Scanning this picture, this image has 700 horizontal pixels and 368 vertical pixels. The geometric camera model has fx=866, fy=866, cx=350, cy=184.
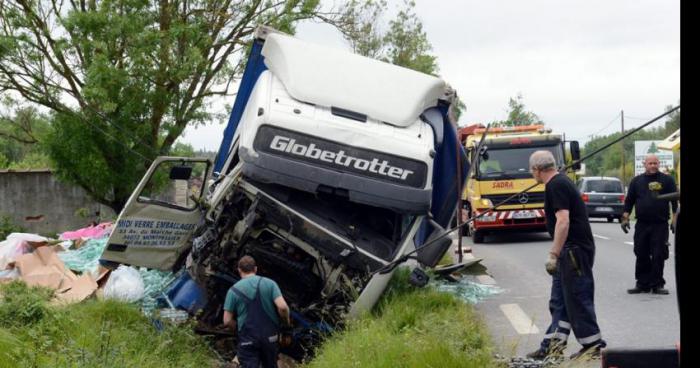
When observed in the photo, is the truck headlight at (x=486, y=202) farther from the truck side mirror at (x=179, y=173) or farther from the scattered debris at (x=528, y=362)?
the scattered debris at (x=528, y=362)

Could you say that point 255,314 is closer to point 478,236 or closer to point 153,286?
point 153,286

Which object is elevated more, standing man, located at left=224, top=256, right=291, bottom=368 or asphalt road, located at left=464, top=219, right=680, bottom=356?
standing man, located at left=224, top=256, right=291, bottom=368

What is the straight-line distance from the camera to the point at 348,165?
7941 mm

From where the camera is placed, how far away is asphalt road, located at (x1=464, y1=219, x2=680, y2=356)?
293 inches

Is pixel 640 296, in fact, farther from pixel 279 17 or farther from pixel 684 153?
pixel 279 17

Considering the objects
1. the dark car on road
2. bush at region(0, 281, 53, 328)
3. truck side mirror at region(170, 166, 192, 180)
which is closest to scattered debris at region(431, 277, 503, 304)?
truck side mirror at region(170, 166, 192, 180)

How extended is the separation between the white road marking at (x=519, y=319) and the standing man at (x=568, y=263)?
98 centimetres

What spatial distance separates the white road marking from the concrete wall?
A: 54.3ft

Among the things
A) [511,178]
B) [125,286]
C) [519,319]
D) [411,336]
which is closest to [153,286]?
[125,286]

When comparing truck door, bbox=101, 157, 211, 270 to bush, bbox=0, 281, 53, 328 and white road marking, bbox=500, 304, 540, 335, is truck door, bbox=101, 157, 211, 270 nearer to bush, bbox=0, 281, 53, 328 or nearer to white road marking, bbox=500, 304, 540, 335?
bush, bbox=0, 281, 53, 328

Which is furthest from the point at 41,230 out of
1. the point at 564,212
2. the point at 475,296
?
the point at 564,212

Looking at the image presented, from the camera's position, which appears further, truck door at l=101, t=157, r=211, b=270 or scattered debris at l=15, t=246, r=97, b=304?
scattered debris at l=15, t=246, r=97, b=304

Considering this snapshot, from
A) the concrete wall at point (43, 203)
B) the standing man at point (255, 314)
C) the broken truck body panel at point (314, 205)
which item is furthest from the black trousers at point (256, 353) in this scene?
the concrete wall at point (43, 203)

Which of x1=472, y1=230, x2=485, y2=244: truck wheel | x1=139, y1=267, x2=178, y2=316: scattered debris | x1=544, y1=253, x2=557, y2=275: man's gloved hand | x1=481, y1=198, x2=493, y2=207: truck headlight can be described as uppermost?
x1=544, y1=253, x2=557, y2=275: man's gloved hand
